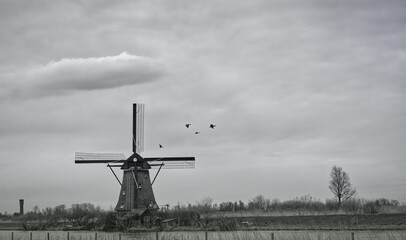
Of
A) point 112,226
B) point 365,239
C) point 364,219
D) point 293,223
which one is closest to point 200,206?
point 112,226

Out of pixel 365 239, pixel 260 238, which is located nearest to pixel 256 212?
pixel 365 239

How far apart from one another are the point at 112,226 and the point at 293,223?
1506cm

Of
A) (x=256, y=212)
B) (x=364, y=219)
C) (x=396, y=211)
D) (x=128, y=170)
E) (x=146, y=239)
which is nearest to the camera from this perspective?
(x=146, y=239)

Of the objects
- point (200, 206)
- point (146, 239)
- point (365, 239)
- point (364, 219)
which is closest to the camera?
point (146, 239)

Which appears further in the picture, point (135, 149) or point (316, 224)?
point (135, 149)

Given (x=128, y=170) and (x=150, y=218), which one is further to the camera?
(x=128, y=170)

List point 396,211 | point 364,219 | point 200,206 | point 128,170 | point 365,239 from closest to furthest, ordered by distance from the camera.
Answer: point 365,239 → point 364,219 → point 396,211 → point 128,170 → point 200,206

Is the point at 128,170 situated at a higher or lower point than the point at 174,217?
higher

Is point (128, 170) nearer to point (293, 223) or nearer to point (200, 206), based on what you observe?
point (200, 206)

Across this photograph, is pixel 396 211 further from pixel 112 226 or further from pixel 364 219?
pixel 112 226

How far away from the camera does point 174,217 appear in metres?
49.5

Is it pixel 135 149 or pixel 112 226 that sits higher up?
pixel 135 149

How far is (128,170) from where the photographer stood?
52.8m

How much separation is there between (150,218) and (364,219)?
19.4 m
